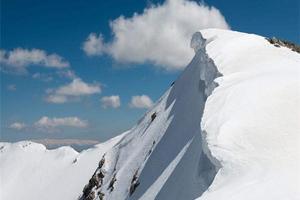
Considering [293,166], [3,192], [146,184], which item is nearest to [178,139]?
[146,184]

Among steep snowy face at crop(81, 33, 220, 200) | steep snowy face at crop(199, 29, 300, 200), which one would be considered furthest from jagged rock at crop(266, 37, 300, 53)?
steep snowy face at crop(199, 29, 300, 200)

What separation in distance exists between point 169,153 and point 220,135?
1814 centimetres

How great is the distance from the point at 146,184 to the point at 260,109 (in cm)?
1799

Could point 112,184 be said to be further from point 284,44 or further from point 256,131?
point 256,131

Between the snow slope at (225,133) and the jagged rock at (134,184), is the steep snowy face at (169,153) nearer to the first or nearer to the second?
the jagged rock at (134,184)

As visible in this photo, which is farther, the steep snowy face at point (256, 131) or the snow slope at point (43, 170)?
the snow slope at point (43, 170)

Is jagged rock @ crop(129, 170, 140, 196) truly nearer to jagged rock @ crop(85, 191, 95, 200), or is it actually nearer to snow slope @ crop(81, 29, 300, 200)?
snow slope @ crop(81, 29, 300, 200)

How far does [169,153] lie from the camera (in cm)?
3547

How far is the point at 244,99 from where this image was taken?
21.8 m

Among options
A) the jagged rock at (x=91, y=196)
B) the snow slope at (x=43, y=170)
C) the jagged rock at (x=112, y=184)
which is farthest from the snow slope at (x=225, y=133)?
the snow slope at (x=43, y=170)

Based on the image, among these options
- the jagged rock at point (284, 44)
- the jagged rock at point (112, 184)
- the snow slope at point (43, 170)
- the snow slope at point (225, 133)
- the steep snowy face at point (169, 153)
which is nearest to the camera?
the snow slope at point (225, 133)

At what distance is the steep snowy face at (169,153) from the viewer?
24.4 metres

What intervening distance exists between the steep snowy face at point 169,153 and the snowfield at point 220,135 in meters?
0.10

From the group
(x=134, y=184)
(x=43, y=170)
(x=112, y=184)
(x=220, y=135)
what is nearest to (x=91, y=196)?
(x=112, y=184)
